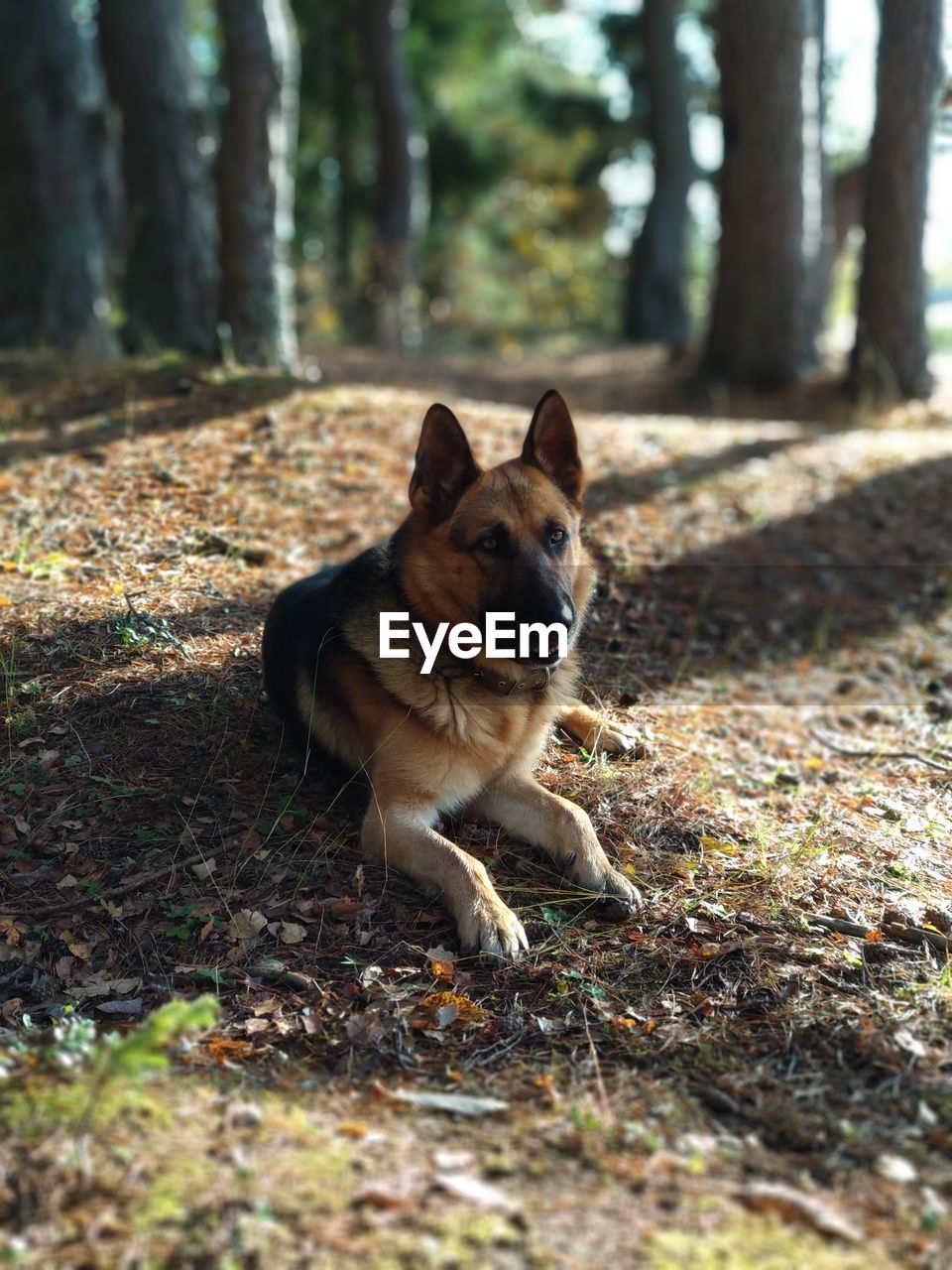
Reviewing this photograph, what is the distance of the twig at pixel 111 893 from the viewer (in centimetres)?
395

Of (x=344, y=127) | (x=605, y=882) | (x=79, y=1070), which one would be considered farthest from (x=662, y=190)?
(x=79, y=1070)

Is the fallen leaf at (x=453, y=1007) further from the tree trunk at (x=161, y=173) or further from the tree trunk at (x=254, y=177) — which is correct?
the tree trunk at (x=161, y=173)

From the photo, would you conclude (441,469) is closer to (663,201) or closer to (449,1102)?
(449,1102)

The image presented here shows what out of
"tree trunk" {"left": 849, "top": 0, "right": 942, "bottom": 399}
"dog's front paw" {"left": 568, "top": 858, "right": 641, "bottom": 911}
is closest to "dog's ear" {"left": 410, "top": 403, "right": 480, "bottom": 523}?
"dog's front paw" {"left": 568, "top": 858, "right": 641, "bottom": 911}

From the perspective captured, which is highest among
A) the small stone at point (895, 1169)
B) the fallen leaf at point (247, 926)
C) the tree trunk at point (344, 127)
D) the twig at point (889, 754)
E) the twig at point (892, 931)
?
the tree trunk at point (344, 127)

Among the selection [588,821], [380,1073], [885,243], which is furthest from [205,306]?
[380,1073]

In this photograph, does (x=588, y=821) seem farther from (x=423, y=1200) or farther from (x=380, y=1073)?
(x=423, y=1200)

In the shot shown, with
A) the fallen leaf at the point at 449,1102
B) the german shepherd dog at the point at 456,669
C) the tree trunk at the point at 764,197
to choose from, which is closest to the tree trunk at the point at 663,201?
the tree trunk at the point at 764,197

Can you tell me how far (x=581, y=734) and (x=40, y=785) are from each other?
2.45 m

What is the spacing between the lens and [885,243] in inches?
451

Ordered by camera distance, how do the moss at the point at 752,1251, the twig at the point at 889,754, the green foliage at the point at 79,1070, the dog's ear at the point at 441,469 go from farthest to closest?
the twig at the point at 889,754, the dog's ear at the point at 441,469, the green foliage at the point at 79,1070, the moss at the point at 752,1251

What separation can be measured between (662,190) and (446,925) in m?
21.9

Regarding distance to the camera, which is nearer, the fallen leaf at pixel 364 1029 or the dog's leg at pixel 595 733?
the fallen leaf at pixel 364 1029

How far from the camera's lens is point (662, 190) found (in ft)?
74.5
